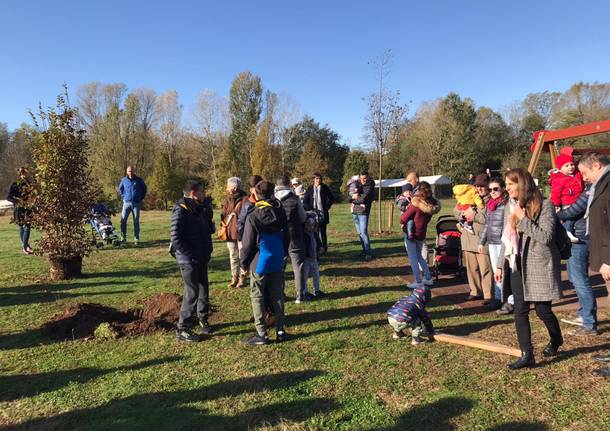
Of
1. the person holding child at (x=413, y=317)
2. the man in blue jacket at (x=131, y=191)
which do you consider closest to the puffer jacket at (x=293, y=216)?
the person holding child at (x=413, y=317)

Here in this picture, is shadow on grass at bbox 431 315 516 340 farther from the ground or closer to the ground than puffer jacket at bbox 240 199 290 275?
closer to the ground

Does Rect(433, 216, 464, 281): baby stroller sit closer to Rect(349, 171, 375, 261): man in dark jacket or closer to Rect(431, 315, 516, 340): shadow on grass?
Rect(349, 171, 375, 261): man in dark jacket

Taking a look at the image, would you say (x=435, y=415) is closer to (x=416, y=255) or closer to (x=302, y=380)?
(x=302, y=380)

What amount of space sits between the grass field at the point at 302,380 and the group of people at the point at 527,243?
1.08 ft

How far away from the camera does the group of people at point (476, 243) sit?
13.1 feet

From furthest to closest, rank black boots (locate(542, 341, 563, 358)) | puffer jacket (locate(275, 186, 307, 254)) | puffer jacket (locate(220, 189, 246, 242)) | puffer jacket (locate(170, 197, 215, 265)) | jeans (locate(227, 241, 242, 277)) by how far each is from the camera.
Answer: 1. jeans (locate(227, 241, 242, 277))
2. puffer jacket (locate(220, 189, 246, 242))
3. puffer jacket (locate(275, 186, 307, 254))
4. puffer jacket (locate(170, 197, 215, 265))
5. black boots (locate(542, 341, 563, 358))

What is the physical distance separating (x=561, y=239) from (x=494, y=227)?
2.11 metres

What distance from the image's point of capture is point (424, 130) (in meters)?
52.0

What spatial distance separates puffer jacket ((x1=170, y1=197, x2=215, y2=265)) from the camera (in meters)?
5.16

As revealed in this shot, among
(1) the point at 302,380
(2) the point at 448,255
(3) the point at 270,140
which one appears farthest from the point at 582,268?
(3) the point at 270,140

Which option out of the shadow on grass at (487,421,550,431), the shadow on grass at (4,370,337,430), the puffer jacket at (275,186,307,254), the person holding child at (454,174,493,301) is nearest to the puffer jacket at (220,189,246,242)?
A: the puffer jacket at (275,186,307,254)

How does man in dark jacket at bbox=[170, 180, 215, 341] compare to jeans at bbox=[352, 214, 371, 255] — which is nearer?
man in dark jacket at bbox=[170, 180, 215, 341]

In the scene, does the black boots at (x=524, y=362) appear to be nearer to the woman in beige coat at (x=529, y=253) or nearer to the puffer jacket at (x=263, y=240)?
the woman in beige coat at (x=529, y=253)

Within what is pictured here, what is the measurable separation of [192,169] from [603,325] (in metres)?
46.0
